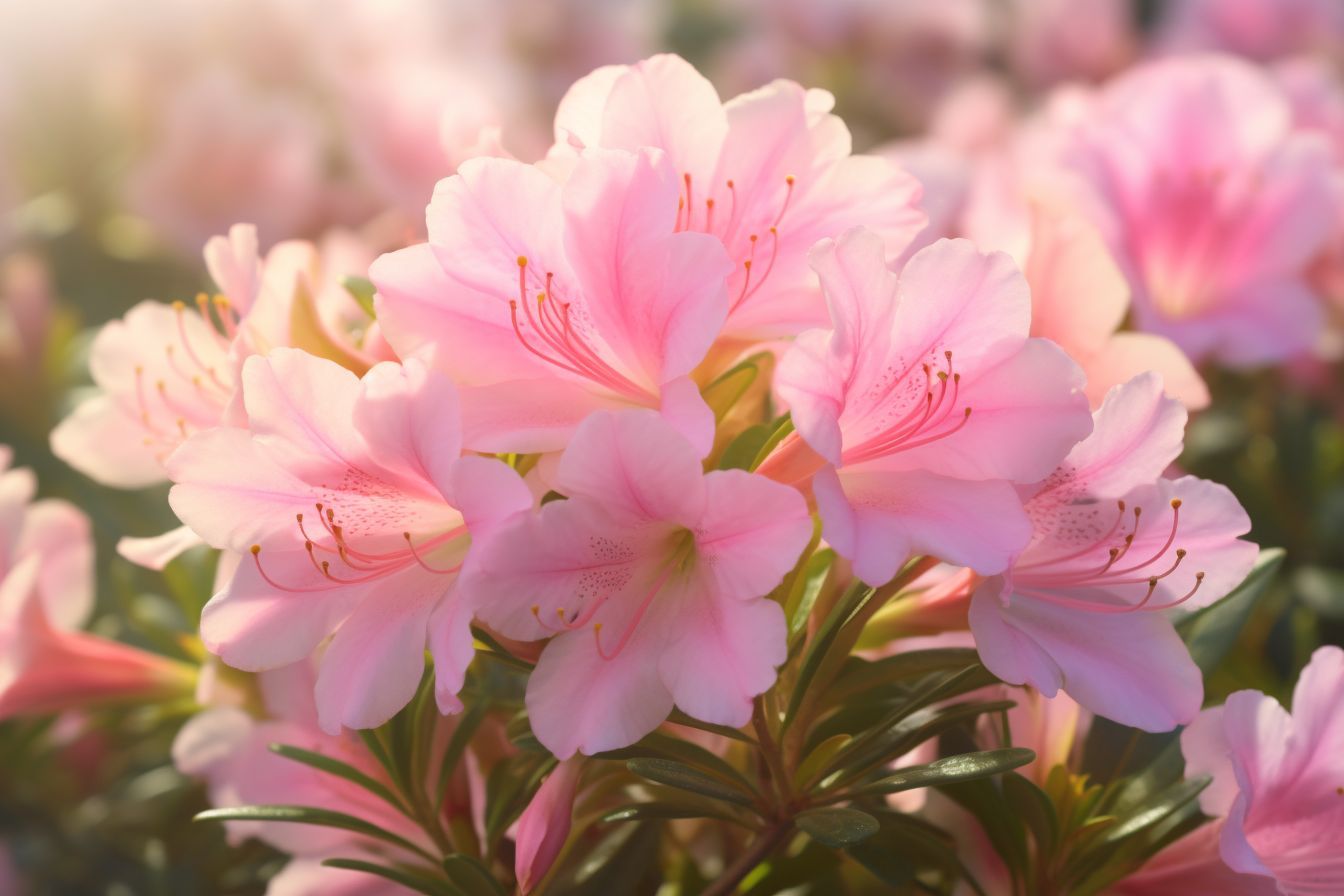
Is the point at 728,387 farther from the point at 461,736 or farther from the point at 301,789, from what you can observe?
the point at 301,789

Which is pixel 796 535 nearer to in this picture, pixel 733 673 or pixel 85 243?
pixel 733 673

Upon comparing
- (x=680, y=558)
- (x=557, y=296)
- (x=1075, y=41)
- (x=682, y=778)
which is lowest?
(x=1075, y=41)

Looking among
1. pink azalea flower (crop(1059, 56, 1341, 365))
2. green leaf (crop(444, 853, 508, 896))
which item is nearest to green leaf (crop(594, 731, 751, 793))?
green leaf (crop(444, 853, 508, 896))

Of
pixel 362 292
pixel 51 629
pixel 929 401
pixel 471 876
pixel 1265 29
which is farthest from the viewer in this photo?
pixel 1265 29

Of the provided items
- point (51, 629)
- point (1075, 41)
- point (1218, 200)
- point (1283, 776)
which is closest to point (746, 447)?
point (1283, 776)

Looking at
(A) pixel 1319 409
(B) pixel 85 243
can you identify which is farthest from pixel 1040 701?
(B) pixel 85 243

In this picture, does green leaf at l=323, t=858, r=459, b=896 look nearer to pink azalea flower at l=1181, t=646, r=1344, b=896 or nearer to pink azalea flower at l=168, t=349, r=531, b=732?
pink azalea flower at l=168, t=349, r=531, b=732
